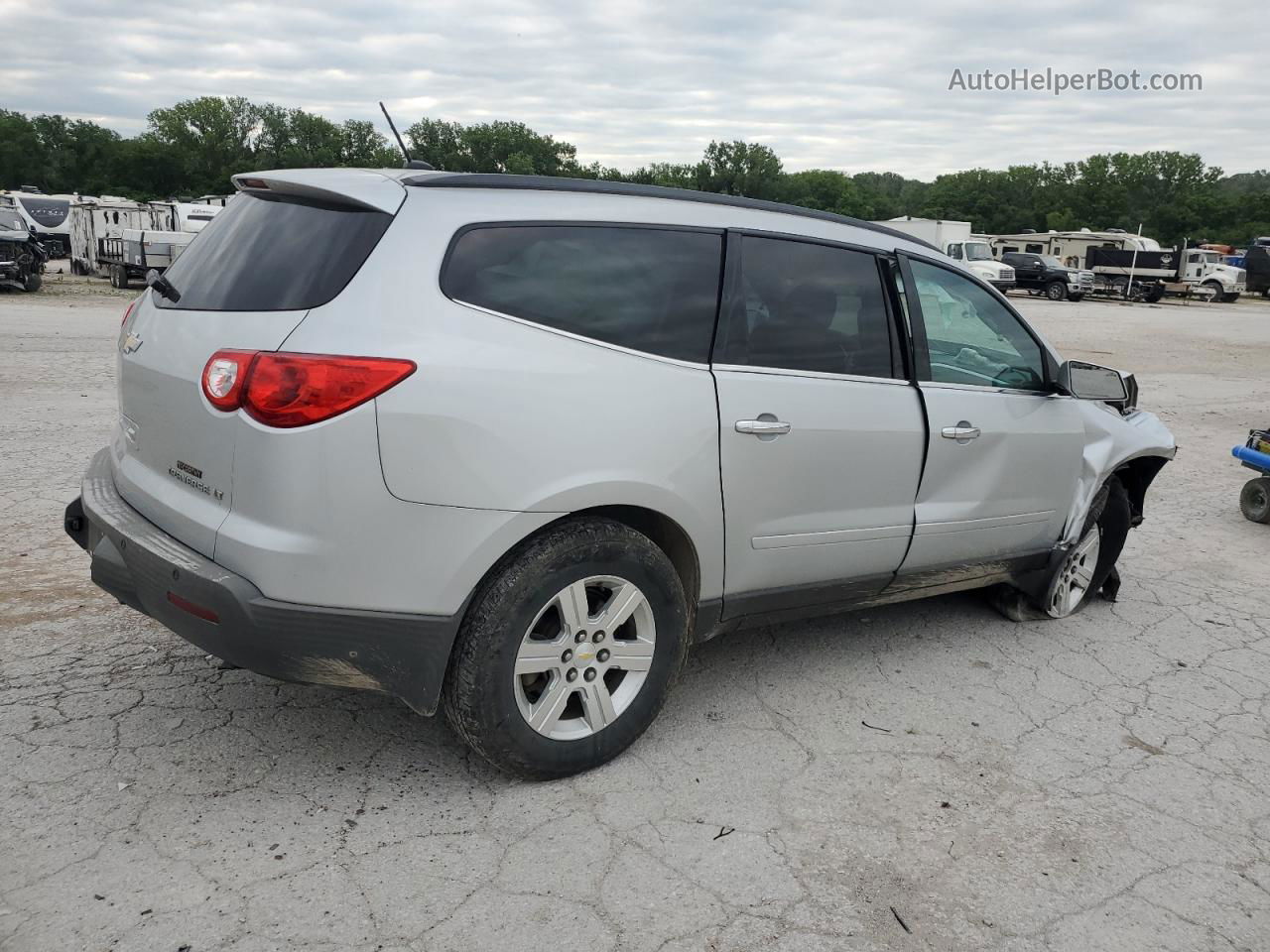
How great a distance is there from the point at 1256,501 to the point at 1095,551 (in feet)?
9.11

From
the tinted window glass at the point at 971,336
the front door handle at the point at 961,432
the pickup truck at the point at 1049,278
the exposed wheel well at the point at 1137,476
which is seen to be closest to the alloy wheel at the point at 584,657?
the front door handle at the point at 961,432

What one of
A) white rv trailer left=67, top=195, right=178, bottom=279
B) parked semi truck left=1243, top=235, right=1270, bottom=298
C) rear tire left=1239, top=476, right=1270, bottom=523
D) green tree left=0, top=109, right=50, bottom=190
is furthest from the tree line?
→ rear tire left=1239, top=476, right=1270, bottom=523

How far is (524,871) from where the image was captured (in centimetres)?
274

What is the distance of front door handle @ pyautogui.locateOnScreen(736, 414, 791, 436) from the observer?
10.9 ft

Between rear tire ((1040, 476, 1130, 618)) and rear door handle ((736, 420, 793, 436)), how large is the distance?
216 centimetres

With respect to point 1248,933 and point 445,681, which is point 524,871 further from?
point 1248,933

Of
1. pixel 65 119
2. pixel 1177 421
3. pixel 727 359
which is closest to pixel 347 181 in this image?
pixel 727 359

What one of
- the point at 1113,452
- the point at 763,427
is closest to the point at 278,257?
the point at 763,427

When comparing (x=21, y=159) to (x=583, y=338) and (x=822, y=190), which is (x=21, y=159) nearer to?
(x=822, y=190)

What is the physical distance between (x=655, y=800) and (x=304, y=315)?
5.68 ft

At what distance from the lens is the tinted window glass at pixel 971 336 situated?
13.4 feet

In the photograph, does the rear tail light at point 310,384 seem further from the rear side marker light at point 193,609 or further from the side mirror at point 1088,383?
the side mirror at point 1088,383

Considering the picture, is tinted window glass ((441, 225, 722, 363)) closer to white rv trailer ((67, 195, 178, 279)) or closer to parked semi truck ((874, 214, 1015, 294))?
white rv trailer ((67, 195, 178, 279))

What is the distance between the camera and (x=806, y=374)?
3582mm
